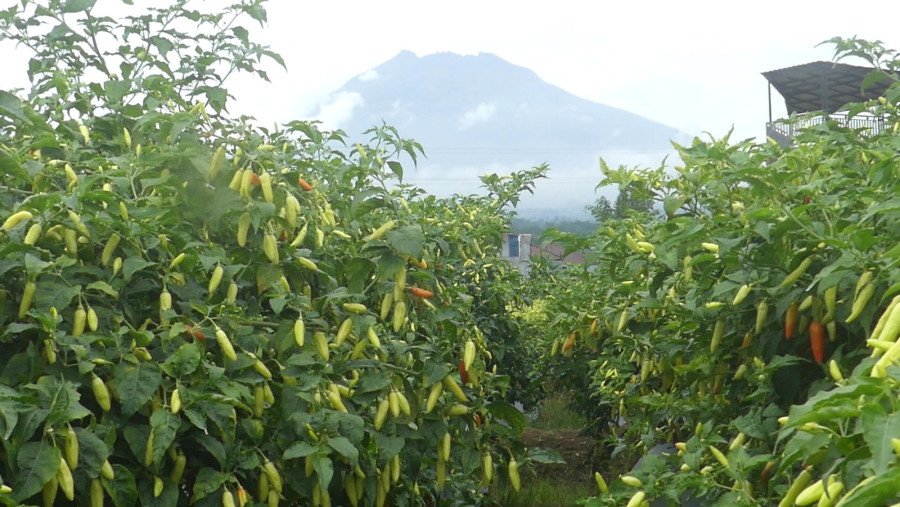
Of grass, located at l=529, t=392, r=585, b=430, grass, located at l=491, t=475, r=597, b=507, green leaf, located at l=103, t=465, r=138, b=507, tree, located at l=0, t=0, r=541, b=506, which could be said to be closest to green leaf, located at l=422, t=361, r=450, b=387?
tree, located at l=0, t=0, r=541, b=506

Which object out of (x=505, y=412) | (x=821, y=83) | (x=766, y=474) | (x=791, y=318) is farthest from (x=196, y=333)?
(x=821, y=83)

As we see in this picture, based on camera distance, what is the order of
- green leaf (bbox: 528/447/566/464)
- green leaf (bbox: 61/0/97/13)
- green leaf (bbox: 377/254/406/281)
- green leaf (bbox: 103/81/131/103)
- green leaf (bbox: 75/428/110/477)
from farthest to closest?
green leaf (bbox: 61/0/97/13) → green leaf (bbox: 103/81/131/103) → green leaf (bbox: 528/447/566/464) → green leaf (bbox: 377/254/406/281) → green leaf (bbox: 75/428/110/477)

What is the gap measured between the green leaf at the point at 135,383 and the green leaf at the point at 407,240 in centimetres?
73

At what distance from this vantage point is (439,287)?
3193mm

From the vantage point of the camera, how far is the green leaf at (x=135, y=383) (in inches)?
91.5

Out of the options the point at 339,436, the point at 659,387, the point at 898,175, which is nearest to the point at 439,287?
the point at 339,436

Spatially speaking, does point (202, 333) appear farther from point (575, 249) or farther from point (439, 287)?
point (575, 249)

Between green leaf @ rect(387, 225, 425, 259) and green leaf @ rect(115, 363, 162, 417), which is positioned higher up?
green leaf @ rect(387, 225, 425, 259)

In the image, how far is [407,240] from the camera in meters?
2.67

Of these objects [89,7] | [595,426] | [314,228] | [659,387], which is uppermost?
[89,7]

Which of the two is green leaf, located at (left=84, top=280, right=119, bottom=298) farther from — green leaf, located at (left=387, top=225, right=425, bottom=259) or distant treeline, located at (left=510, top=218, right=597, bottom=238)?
distant treeline, located at (left=510, top=218, right=597, bottom=238)

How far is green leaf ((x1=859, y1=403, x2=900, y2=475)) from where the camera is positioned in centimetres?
124

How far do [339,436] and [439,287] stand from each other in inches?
29.7

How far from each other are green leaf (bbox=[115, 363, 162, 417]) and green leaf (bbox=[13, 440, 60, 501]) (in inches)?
10.8
